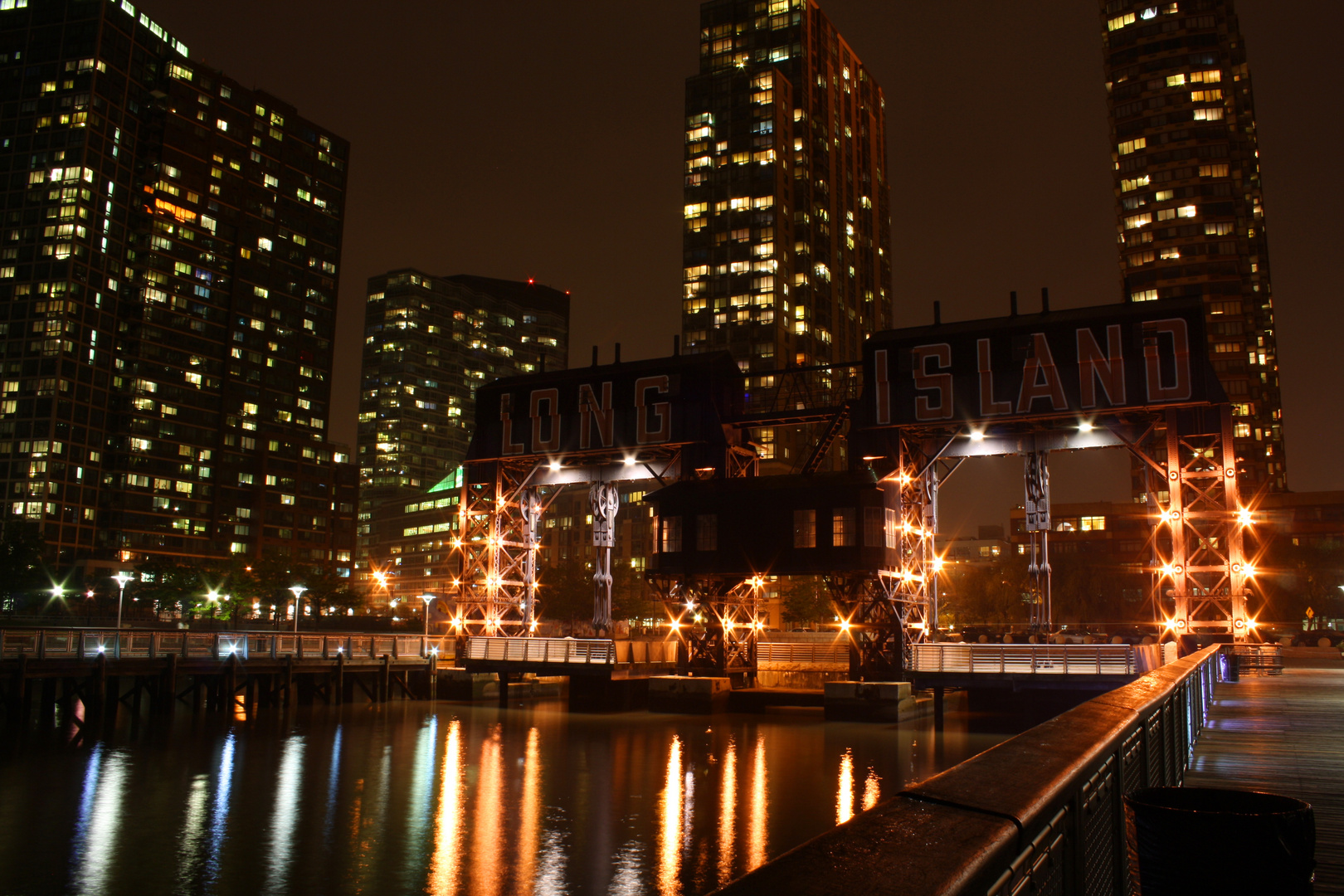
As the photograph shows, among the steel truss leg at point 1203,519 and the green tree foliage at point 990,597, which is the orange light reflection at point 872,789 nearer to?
the steel truss leg at point 1203,519

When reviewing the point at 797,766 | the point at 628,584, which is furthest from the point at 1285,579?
the point at 797,766

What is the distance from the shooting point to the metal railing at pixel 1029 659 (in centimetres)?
4069

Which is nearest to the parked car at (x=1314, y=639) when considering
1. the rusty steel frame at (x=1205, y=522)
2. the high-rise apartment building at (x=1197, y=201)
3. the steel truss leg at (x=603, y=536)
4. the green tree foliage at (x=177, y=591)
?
the rusty steel frame at (x=1205, y=522)

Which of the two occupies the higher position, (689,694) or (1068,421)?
(1068,421)

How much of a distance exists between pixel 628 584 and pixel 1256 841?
448ft

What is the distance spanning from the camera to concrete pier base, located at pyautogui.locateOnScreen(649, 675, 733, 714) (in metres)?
50.4

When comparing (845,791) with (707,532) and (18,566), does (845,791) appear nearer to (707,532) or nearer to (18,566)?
(707,532)

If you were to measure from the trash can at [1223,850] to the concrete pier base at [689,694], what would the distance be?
48.0m

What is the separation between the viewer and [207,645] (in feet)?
172

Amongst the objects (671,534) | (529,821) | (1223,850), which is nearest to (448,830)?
(529,821)

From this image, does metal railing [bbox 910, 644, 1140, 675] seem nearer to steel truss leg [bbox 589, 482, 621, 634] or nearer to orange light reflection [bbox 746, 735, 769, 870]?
orange light reflection [bbox 746, 735, 769, 870]

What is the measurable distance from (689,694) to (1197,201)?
180508 mm

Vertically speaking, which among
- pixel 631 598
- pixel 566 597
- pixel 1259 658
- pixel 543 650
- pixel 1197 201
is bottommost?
pixel 543 650

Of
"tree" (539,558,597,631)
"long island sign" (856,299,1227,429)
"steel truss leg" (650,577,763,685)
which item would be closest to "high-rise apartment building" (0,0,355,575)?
"tree" (539,558,597,631)
